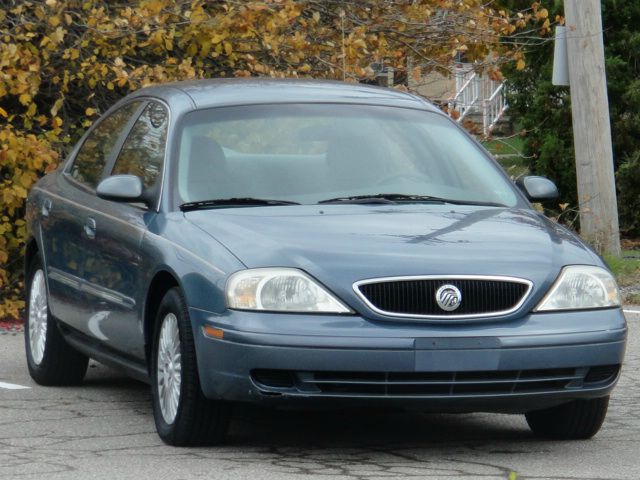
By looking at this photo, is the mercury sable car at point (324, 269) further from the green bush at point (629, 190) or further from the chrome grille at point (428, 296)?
the green bush at point (629, 190)

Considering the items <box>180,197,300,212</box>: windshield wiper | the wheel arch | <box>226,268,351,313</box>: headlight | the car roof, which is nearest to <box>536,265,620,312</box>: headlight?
<box>226,268,351,313</box>: headlight

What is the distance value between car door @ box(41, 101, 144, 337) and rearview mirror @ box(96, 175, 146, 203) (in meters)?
0.58

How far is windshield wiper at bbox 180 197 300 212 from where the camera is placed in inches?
276

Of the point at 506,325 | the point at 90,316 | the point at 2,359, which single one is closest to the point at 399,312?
the point at 506,325

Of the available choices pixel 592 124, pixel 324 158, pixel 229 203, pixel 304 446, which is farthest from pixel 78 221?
pixel 592 124

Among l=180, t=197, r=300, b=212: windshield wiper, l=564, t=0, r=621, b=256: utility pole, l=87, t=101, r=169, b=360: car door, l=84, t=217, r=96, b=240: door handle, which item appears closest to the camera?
l=180, t=197, r=300, b=212: windshield wiper

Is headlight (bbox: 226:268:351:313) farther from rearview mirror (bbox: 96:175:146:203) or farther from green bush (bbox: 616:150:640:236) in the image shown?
green bush (bbox: 616:150:640:236)

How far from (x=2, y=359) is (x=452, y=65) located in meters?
5.16

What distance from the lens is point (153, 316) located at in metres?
7.02

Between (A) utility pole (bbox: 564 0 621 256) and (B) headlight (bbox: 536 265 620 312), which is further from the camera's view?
(A) utility pole (bbox: 564 0 621 256)

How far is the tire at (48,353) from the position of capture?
866 cm

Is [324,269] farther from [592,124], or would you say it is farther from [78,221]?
[592,124]

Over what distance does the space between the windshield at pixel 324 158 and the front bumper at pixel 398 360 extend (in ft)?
3.31

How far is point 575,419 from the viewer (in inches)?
272
